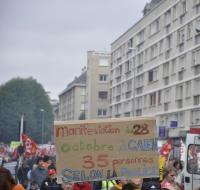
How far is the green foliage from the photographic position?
9231 centimetres

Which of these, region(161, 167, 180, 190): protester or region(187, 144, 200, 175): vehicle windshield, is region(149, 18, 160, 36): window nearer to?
region(187, 144, 200, 175): vehicle windshield

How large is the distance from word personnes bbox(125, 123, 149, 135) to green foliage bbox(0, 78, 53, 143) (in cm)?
8359

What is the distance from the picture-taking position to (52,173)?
11797mm

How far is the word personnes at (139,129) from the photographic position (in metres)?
8.45

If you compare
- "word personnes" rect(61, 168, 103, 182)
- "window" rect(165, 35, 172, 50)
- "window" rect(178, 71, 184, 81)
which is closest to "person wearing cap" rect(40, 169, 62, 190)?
"word personnes" rect(61, 168, 103, 182)

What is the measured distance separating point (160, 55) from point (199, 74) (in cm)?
1182

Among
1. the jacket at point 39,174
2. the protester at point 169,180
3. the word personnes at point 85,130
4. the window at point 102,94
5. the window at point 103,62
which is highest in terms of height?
the window at point 103,62

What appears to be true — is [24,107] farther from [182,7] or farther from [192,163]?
[192,163]

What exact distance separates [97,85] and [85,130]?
88747 mm

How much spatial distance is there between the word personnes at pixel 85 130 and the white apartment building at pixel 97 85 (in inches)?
3466

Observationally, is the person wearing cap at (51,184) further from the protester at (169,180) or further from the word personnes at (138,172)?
the word personnes at (138,172)

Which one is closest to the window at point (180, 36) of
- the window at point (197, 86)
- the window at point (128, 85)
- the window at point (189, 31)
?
the window at point (189, 31)

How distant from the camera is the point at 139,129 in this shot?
27.7 ft

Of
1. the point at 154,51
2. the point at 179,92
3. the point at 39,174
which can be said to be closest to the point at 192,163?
the point at 39,174
